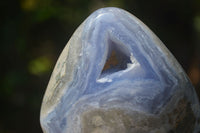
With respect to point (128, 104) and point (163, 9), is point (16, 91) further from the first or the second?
point (128, 104)

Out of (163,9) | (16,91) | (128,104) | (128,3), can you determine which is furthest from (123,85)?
(163,9)

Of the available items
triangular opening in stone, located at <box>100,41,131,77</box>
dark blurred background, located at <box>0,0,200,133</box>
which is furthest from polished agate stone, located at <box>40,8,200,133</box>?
dark blurred background, located at <box>0,0,200,133</box>

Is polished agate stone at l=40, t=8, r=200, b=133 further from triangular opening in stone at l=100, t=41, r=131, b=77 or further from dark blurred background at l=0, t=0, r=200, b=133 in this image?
dark blurred background at l=0, t=0, r=200, b=133

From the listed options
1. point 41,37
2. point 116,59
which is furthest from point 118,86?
point 41,37

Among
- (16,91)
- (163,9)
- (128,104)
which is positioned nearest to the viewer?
(128,104)

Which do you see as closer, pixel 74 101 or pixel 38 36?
pixel 74 101

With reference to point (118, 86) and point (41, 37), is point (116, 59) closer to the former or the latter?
point (118, 86)

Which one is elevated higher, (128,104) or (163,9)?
(128,104)
